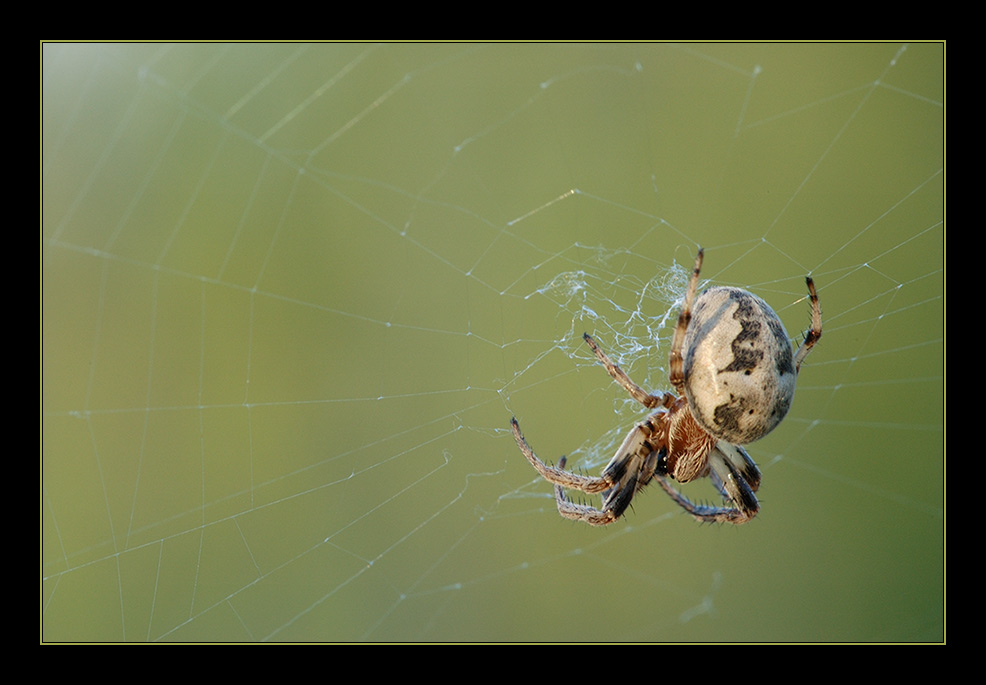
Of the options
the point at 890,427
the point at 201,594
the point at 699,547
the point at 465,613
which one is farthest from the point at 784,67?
the point at 201,594

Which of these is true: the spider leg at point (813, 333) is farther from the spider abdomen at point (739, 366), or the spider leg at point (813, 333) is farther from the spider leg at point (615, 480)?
the spider leg at point (615, 480)

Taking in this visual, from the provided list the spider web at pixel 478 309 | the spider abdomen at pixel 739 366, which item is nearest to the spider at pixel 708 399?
the spider abdomen at pixel 739 366

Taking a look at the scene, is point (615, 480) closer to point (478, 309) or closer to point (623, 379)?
→ point (623, 379)

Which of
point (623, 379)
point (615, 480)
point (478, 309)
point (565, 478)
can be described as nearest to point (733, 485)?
point (615, 480)

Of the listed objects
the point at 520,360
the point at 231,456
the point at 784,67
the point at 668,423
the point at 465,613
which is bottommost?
the point at 465,613

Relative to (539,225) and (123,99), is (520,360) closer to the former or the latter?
(539,225)

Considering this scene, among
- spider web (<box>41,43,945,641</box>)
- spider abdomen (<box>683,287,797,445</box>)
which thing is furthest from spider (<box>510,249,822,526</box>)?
spider web (<box>41,43,945,641</box>)
